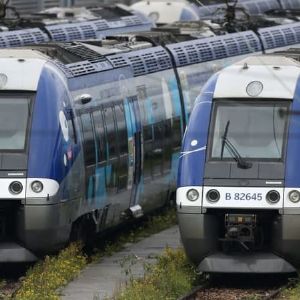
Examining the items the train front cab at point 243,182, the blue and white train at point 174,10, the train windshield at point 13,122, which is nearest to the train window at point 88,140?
the train windshield at point 13,122

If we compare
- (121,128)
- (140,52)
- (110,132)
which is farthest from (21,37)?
(110,132)

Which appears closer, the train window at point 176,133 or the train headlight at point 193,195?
the train headlight at point 193,195

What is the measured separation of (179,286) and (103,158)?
346cm

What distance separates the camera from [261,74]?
17.2 metres

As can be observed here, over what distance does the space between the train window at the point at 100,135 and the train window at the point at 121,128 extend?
2.25 ft

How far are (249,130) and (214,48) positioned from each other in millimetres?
8134

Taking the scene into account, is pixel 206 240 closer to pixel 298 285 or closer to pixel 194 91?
pixel 298 285

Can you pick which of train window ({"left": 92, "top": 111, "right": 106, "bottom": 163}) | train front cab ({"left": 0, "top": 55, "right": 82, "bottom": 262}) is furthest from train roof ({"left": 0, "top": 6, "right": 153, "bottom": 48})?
train front cab ({"left": 0, "top": 55, "right": 82, "bottom": 262})

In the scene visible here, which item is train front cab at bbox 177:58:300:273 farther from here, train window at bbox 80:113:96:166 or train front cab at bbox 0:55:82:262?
train window at bbox 80:113:96:166

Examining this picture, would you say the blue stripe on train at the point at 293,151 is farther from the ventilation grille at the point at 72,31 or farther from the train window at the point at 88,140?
the ventilation grille at the point at 72,31

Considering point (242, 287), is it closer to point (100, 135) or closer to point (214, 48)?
point (100, 135)

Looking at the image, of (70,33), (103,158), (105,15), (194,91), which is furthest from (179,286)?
(105,15)

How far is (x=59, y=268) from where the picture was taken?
56.6 feet

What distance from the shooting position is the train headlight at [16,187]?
17.1 metres
